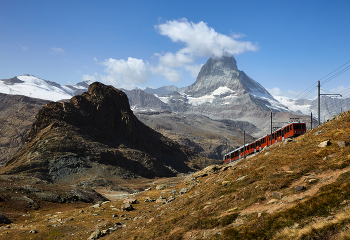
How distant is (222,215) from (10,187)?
51.0m

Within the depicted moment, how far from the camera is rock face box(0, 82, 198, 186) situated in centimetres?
9384

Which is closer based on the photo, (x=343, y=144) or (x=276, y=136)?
(x=343, y=144)

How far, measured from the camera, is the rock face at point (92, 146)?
3694 inches

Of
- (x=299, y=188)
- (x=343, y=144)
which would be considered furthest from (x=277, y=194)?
(x=343, y=144)

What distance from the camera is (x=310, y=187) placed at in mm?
14898

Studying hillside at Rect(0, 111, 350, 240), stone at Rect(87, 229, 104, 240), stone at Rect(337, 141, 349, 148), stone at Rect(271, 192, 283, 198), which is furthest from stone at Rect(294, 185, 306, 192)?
stone at Rect(87, 229, 104, 240)

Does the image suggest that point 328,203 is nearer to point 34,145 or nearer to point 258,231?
point 258,231

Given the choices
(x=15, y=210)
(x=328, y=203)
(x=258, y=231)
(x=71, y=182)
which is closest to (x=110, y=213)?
(x=15, y=210)

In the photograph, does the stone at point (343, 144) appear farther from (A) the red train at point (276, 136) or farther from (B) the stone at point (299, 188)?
(A) the red train at point (276, 136)

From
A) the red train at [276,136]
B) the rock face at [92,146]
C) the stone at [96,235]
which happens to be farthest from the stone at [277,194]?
the rock face at [92,146]

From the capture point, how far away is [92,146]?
112000 millimetres

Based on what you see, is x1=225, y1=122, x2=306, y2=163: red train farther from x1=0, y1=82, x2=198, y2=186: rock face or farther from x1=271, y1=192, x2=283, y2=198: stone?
x1=0, y1=82, x2=198, y2=186: rock face

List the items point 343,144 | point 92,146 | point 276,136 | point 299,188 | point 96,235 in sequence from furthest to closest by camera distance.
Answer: point 92,146, point 276,136, point 96,235, point 343,144, point 299,188

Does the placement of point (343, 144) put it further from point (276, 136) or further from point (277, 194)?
point (276, 136)
